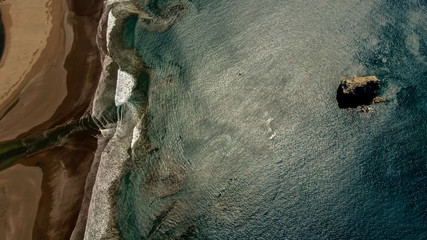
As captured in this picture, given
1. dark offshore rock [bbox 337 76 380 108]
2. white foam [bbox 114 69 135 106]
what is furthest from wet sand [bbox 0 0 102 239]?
dark offshore rock [bbox 337 76 380 108]

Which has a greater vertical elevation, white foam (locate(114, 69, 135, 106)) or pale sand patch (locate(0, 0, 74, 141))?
pale sand patch (locate(0, 0, 74, 141))

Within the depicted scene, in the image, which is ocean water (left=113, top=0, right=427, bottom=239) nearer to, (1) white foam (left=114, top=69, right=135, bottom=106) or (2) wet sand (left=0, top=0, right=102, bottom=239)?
(1) white foam (left=114, top=69, right=135, bottom=106)

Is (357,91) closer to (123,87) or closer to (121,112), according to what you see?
(121,112)

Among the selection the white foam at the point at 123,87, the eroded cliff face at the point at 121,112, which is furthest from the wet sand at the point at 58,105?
the white foam at the point at 123,87

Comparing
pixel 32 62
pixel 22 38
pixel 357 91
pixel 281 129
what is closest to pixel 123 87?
pixel 32 62

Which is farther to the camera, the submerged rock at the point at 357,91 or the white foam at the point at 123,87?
the white foam at the point at 123,87

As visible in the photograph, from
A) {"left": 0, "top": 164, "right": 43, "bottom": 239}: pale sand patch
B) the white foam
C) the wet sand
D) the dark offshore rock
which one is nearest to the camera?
{"left": 0, "top": 164, "right": 43, "bottom": 239}: pale sand patch

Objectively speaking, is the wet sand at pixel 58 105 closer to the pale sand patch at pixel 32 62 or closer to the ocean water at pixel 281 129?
the pale sand patch at pixel 32 62
